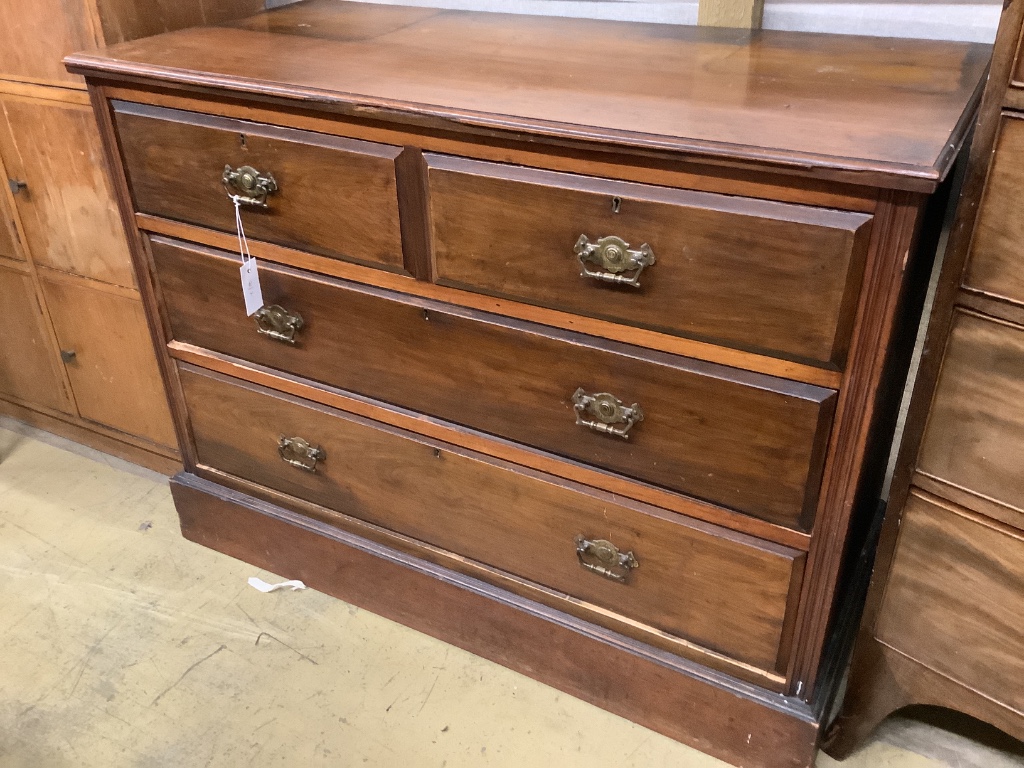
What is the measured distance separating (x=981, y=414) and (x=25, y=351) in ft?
5.98

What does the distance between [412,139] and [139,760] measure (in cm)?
99

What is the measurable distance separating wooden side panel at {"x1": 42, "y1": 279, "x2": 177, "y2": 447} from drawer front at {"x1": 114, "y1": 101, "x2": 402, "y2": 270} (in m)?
0.39

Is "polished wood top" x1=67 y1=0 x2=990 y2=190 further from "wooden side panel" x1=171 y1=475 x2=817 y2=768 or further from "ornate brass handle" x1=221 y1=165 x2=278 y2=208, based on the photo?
"wooden side panel" x1=171 y1=475 x2=817 y2=768

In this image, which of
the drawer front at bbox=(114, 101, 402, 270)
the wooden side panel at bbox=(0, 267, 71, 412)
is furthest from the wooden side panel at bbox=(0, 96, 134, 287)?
the drawer front at bbox=(114, 101, 402, 270)

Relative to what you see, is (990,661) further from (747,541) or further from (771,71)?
(771,71)

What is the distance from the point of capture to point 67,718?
53.6 inches

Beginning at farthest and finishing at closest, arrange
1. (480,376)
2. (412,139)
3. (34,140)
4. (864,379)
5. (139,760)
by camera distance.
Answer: (34,140)
(139,760)
(480,376)
(412,139)
(864,379)

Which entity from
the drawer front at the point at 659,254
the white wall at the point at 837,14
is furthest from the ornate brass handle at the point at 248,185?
the white wall at the point at 837,14

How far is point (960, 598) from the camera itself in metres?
1.02

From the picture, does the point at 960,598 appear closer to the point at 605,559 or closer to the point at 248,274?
the point at 605,559

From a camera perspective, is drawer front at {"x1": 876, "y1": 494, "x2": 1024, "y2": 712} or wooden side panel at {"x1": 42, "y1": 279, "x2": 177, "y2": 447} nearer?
drawer front at {"x1": 876, "y1": 494, "x2": 1024, "y2": 712}

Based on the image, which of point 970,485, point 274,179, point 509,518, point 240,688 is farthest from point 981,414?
point 240,688

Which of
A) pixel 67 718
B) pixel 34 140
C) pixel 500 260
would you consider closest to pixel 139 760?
pixel 67 718

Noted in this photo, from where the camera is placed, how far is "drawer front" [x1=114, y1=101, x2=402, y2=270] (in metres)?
1.13
